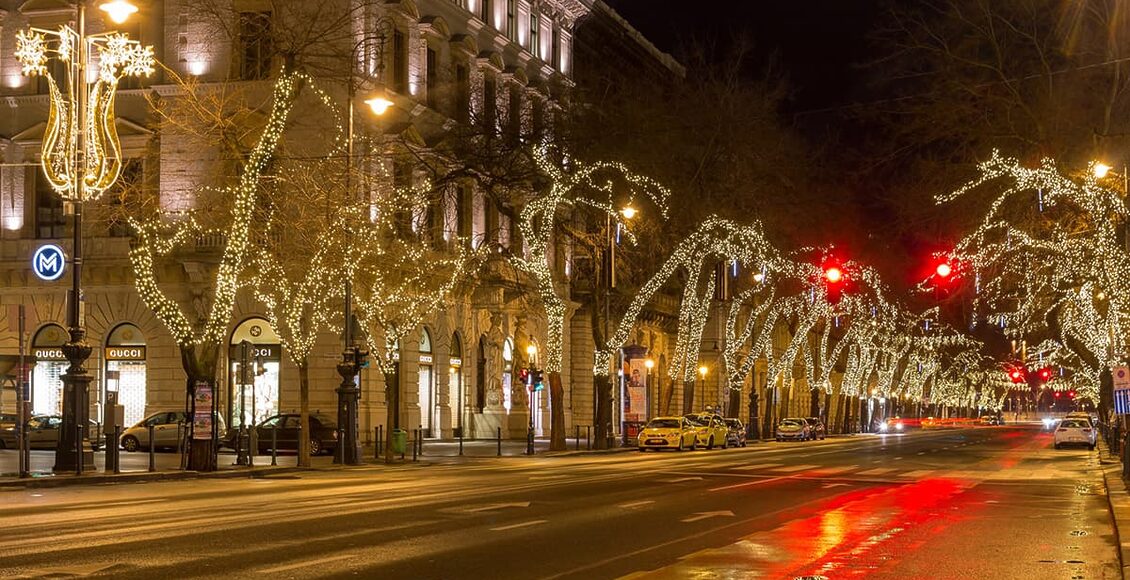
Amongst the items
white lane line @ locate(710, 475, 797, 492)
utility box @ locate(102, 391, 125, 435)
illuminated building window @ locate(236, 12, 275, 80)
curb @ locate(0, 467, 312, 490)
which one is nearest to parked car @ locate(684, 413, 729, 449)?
illuminated building window @ locate(236, 12, 275, 80)

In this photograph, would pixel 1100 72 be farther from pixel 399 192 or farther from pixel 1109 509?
pixel 399 192

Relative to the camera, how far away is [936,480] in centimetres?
3203

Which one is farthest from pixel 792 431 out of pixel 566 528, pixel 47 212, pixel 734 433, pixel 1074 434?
pixel 566 528

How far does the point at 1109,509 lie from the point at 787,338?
93.1 m

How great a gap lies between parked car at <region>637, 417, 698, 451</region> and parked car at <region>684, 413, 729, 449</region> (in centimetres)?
146

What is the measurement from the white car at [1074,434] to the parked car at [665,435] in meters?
18.2

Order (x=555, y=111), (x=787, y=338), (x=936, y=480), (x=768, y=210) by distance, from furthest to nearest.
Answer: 1. (x=787, y=338)
2. (x=768, y=210)
3. (x=555, y=111)
4. (x=936, y=480)

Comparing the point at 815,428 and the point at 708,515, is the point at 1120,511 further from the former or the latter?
the point at 815,428

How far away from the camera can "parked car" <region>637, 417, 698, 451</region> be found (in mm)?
53531

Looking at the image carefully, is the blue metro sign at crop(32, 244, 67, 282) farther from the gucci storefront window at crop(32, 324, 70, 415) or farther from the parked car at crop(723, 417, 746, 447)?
the parked car at crop(723, 417, 746, 447)

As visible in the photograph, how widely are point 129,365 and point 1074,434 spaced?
38654 mm

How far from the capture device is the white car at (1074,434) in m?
62.2

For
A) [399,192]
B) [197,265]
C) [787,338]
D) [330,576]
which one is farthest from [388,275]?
[787,338]

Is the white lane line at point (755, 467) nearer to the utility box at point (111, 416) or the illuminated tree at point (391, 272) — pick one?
the illuminated tree at point (391, 272)
